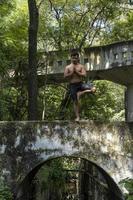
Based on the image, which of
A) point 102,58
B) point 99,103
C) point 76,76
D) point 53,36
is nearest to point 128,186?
point 76,76

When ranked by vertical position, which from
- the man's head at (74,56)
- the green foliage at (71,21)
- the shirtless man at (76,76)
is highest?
the green foliage at (71,21)

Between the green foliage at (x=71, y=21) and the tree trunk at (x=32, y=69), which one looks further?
the green foliage at (x=71, y=21)

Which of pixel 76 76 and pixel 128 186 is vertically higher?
pixel 76 76

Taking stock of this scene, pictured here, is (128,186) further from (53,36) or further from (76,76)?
(53,36)

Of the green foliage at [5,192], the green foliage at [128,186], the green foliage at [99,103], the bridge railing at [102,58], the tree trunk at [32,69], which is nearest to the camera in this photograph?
the green foliage at [128,186]

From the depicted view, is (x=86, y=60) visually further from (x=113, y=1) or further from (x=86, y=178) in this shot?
(x=86, y=178)

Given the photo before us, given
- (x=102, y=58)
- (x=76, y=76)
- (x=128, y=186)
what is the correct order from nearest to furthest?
(x=128, y=186) < (x=76, y=76) < (x=102, y=58)

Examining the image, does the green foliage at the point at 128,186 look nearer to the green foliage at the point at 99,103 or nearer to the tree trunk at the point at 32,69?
the tree trunk at the point at 32,69

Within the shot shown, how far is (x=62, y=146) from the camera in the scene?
8625mm

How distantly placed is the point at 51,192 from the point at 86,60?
16.2 ft

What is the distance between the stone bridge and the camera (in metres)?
8.61

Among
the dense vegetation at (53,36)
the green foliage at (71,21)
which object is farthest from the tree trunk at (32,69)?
the green foliage at (71,21)

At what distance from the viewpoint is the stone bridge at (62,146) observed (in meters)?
8.61

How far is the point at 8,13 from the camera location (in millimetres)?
13188
